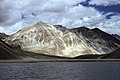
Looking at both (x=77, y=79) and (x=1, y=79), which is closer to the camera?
(x=1, y=79)

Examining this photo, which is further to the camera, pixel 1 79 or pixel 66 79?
pixel 66 79

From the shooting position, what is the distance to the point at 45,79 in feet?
305

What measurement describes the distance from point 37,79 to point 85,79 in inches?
558

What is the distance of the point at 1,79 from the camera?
88.2 meters

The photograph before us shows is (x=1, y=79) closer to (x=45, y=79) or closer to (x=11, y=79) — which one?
(x=11, y=79)

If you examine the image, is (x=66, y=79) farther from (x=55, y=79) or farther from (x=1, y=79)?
(x=1, y=79)

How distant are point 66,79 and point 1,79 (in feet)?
62.7

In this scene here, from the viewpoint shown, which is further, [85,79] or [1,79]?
[85,79]

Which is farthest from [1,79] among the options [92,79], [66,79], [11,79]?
[92,79]

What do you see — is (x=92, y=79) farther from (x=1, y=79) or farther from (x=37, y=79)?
(x=1, y=79)

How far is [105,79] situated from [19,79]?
24857mm

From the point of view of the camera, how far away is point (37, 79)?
92.6 metres

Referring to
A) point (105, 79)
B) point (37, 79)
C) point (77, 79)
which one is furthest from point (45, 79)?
point (105, 79)

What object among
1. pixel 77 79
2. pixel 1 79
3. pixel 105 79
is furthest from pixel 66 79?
pixel 1 79
